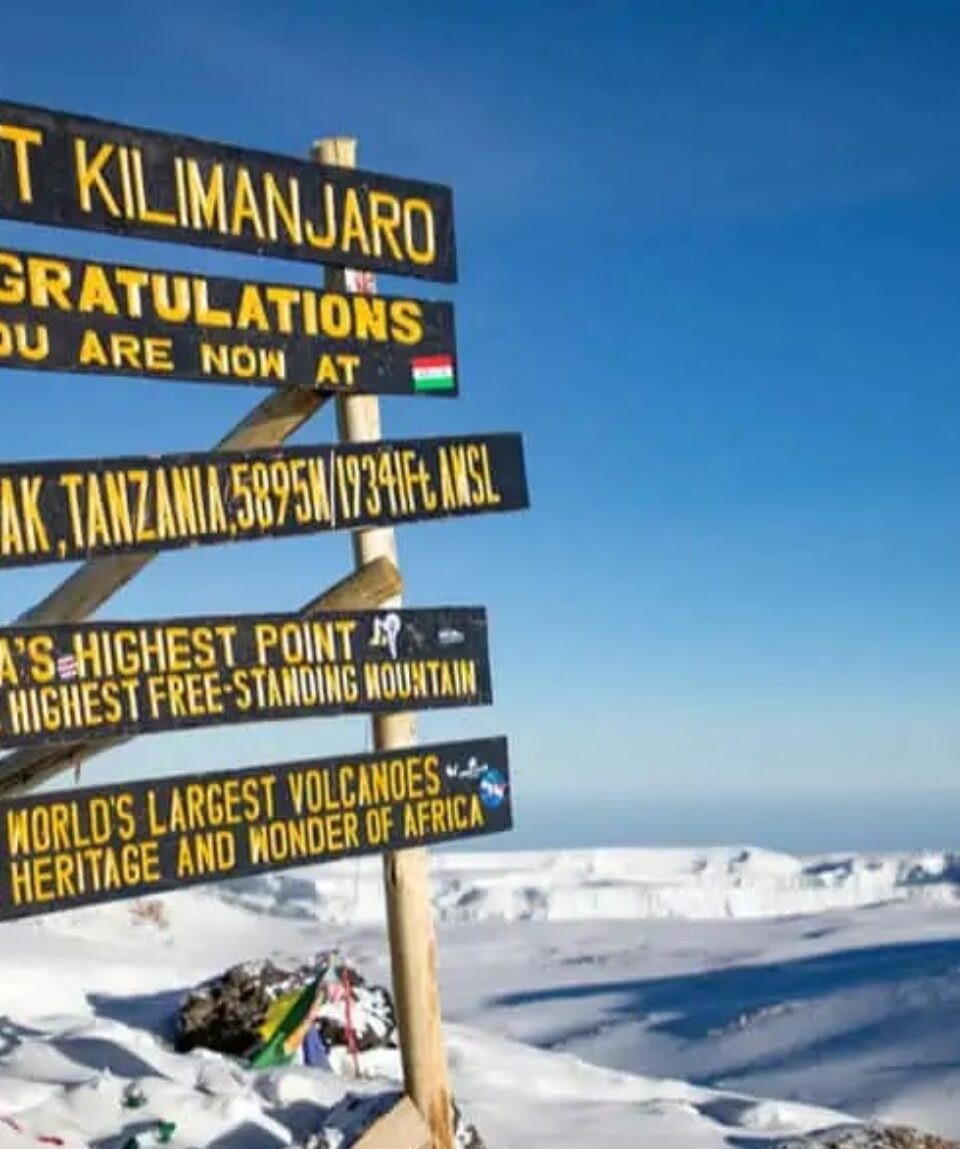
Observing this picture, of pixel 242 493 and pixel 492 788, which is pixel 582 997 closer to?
pixel 492 788

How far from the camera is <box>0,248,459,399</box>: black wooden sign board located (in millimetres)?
5852

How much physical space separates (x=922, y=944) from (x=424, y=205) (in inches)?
717

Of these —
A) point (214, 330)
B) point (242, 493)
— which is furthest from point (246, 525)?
point (214, 330)

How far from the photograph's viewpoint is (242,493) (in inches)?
249

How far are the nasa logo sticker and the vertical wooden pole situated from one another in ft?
1.16

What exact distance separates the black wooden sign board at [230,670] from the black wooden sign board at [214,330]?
0.96 meters

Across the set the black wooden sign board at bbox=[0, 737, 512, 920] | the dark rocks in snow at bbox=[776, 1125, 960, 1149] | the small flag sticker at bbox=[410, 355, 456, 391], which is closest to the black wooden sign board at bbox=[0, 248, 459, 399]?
the small flag sticker at bbox=[410, 355, 456, 391]

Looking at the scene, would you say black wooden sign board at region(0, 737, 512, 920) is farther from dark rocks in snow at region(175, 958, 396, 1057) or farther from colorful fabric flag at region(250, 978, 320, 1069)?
dark rocks in snow at region(175, 958, 396, 1057)

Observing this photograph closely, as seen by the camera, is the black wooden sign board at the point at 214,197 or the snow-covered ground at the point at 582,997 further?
the snow-covered ground at the point at 582,997

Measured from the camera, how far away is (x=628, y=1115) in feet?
35.2

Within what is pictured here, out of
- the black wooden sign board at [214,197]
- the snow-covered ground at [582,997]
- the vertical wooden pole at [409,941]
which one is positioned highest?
the black wooden sign board at [214,197]

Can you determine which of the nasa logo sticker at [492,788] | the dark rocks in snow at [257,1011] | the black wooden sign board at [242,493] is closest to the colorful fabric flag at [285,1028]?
the dark rocks in snow at [257,1011]

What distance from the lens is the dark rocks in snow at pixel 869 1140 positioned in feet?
30.8

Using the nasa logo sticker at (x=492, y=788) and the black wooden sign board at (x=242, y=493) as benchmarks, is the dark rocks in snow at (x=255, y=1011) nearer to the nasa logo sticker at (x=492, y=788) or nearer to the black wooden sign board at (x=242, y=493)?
the nasa logo sticker at (x=492, y=788)
